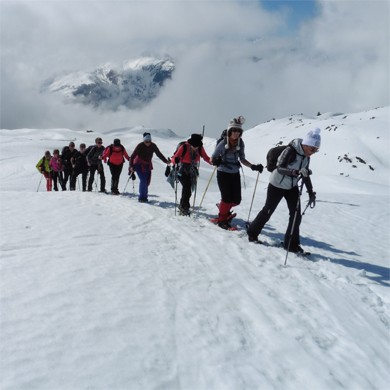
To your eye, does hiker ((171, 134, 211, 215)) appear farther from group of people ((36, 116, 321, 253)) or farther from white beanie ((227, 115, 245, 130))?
white beanie ((227, 115, 245, 130))

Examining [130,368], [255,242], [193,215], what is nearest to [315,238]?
[255,242]

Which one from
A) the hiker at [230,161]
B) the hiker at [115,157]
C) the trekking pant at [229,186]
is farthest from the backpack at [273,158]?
the hiker at [115,157]

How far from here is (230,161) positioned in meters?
8.45

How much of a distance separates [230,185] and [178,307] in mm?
4556

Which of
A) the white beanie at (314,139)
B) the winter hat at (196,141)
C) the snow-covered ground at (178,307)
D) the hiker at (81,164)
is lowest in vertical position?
the snow-covered ground at (178,307)

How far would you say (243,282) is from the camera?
18.3 ft

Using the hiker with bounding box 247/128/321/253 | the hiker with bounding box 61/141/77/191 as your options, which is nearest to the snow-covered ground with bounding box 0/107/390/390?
the hiker with bounding box 247/128/321/253

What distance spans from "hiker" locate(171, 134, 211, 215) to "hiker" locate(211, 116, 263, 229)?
3.86 feet

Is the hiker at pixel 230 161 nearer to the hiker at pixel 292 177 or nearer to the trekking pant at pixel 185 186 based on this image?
the hiker at pixel 292 177

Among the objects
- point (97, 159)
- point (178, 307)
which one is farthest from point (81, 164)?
point (178, 307)

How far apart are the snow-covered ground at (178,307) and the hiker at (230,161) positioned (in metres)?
0.82

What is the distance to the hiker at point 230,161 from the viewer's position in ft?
26.9

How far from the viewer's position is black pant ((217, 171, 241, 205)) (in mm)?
8586

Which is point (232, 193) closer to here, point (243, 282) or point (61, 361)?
point (243, 282)
